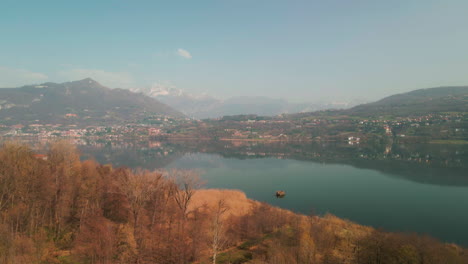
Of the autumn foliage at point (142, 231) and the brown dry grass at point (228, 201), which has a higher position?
the autumn foliage at point (142, 231)

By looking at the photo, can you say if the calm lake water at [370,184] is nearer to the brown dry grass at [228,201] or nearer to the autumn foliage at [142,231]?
the brown dry grass at [228,201]

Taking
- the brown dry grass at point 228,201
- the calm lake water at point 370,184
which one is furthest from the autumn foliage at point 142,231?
the calm lake water at point 370,184

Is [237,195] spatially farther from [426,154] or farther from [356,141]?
[356,141]

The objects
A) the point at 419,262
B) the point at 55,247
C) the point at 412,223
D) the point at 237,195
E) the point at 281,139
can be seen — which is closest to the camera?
the point at 419,262

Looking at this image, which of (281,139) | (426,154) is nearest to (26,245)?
(426,154)

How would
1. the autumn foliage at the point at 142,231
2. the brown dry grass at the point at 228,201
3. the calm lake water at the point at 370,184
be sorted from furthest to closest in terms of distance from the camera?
the calm lake water at the point at 370,184
the brown dry grass at the point at 228,201
the autumn foliage at the point at 142,231

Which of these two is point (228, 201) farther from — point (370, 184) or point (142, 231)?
point (370, 184)
